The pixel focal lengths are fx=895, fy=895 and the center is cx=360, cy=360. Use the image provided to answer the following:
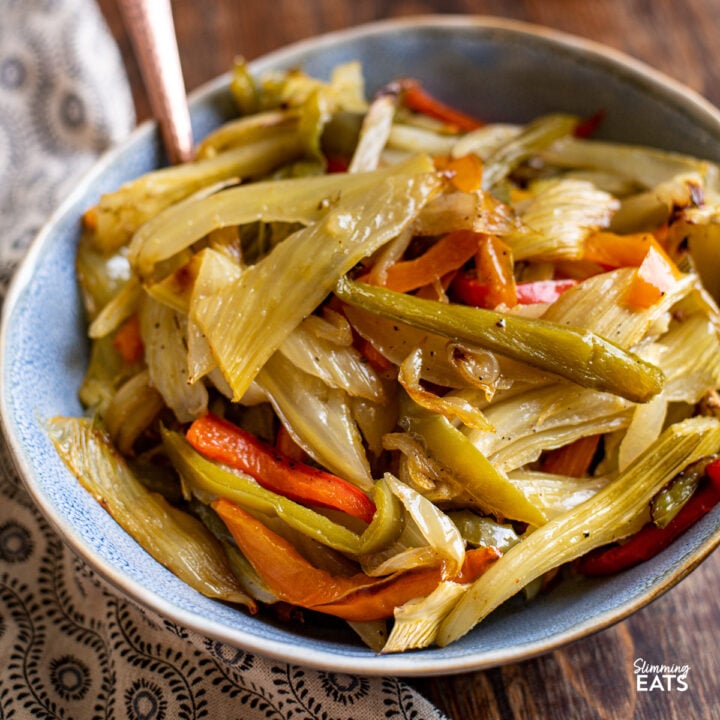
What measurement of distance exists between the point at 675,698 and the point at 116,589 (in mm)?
1363

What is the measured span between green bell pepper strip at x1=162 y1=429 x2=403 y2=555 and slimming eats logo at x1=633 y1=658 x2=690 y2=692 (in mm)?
779

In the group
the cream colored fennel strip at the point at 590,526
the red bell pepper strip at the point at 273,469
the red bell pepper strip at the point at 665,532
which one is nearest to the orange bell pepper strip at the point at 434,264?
the red bell pepper strip at the point at 273,469

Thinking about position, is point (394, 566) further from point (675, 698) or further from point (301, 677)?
point (675, 698)

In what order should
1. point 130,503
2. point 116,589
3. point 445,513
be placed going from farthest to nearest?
point 130,503 → point 445,513 → point 116,589

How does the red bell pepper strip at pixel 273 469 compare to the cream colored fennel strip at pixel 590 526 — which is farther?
the red bell pepper strip at pixel 273 469

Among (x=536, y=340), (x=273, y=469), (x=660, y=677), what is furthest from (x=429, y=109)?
(x=660, y=677)

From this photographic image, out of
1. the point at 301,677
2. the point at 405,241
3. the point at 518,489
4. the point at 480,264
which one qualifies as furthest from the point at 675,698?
the point at 405,241

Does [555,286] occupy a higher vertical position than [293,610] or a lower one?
higher

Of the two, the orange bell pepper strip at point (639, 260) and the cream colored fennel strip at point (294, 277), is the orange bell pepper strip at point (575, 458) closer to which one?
the orange bell pepper strip at point (639, 260)

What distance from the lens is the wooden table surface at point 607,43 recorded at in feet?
7.16

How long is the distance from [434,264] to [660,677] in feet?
3.84

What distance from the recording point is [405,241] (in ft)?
7.15

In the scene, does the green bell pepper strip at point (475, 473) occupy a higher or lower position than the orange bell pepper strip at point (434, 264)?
lower

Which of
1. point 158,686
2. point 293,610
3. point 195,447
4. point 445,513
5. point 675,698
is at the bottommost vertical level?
point 675,698
